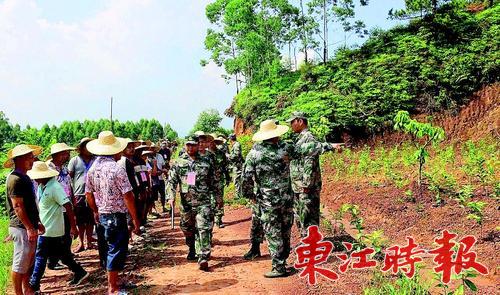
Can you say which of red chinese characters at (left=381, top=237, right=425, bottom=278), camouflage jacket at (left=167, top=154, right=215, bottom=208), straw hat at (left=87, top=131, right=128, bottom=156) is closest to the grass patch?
straw hat at (left=87, top=131, right=128, bottom=156)

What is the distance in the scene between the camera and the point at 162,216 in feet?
41.2

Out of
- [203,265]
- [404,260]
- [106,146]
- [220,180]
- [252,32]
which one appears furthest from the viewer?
[252,32]

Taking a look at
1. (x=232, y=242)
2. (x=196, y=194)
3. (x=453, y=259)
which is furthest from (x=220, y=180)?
(x=453, y=259)

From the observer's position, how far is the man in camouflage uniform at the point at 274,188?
619 centimetres

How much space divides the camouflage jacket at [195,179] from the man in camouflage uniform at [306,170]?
135 centimetres

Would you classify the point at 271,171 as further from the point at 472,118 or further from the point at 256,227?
the point at 472,118

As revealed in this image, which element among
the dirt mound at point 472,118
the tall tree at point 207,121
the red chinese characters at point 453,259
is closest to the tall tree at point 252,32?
the tall tree at point 207,121

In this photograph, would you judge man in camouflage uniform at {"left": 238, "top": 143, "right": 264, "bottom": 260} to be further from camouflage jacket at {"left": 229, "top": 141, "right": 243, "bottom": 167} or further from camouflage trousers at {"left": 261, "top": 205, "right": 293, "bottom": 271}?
camouflage jacket at {"left": 229, "top": 141, "right": 243, "bottom": 167}

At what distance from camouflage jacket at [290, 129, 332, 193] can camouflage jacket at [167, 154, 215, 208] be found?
1351 mm

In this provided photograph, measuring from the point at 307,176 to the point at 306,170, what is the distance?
9 cm

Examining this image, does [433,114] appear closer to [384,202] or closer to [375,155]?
[375,155]

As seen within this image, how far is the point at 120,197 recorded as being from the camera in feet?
18.1

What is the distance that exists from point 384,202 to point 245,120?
68.5 feet

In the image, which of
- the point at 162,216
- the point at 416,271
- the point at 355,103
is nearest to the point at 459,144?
the point at 355,103
